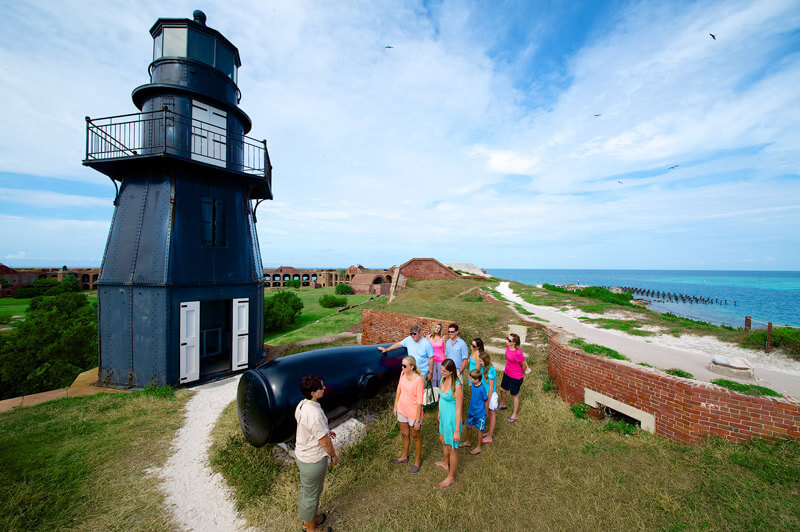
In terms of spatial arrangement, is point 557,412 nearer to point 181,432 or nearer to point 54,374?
point 181,432

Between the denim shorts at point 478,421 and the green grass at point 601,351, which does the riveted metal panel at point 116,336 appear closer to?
the denim shorts at point 478,421

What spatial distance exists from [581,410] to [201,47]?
48.0 ft

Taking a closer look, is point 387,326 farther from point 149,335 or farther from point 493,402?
point 149,335

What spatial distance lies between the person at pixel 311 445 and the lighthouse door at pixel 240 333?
7772 mm

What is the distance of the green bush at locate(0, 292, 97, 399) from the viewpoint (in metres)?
11.6

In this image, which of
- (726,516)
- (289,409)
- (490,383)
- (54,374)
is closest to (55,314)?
(54,374)

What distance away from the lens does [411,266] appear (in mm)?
28734

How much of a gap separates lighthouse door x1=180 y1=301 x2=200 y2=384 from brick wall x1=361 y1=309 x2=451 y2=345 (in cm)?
594

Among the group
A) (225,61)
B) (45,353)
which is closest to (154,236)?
(225,61)

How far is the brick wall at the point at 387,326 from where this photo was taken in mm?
11444

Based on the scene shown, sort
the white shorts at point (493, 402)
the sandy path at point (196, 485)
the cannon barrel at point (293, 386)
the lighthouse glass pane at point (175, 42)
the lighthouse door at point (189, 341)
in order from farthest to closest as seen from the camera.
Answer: the lighthouse glass pane at point (175, 42) < the lighthouse door at point (189, 341) < the white shorts at point (493, 402) < the cannon barrel at point (293, 386) < the sandy path at point (196, 485)

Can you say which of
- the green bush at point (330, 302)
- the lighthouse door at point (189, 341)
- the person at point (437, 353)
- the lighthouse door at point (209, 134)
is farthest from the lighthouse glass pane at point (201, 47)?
the green bush at point (330, 302)

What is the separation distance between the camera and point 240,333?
1034cm

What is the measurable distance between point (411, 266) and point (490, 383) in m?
23.3
